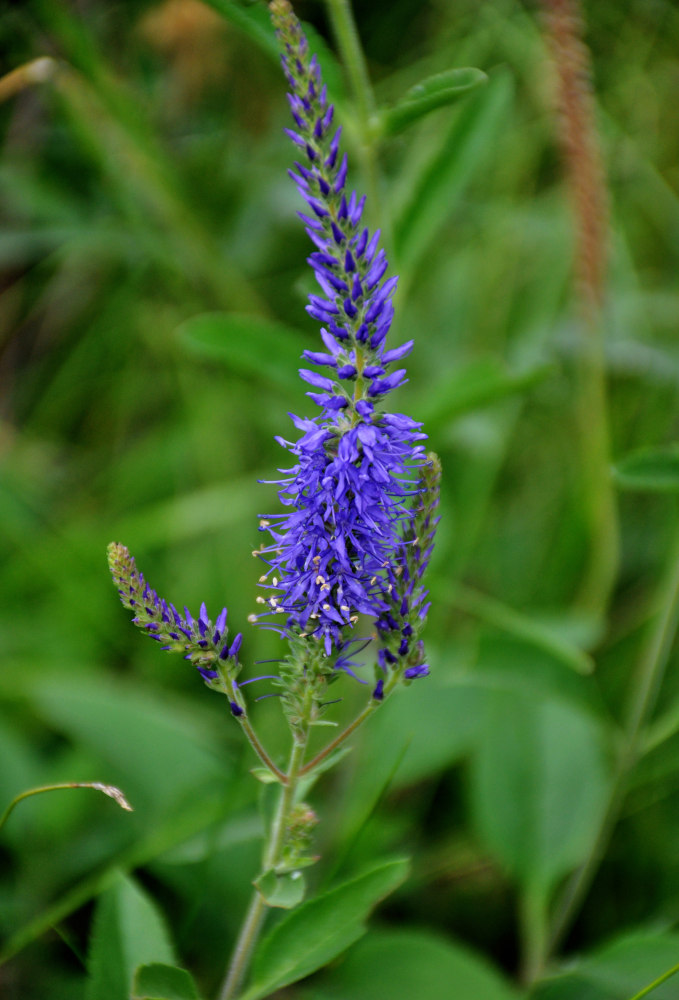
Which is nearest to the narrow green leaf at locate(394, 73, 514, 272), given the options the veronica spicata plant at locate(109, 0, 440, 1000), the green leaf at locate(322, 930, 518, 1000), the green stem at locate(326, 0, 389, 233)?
the green stem at locate(326, 0, 389, 233)

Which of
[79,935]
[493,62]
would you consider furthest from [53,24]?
[79,935]

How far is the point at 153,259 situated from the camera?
2.97 m

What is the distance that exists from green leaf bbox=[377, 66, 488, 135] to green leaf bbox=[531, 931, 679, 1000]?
5.40 feet

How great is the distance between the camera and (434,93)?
1.40 meters

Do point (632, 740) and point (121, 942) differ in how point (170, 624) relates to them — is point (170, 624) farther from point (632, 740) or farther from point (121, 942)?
point (632, 740)

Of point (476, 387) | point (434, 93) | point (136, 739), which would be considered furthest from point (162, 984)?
point (434, 93)

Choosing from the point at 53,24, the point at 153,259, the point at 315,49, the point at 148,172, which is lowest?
the point at 153,259

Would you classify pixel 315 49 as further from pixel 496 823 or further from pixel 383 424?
pixel 496 823

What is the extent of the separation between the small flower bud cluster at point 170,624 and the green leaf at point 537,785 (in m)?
1.19

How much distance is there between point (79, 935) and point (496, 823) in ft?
3.66

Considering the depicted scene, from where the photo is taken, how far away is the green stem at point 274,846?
110 cm

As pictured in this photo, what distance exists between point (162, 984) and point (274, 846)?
0.82ft

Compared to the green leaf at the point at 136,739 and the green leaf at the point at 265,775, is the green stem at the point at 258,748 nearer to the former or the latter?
the green leaf at the point at 265,775

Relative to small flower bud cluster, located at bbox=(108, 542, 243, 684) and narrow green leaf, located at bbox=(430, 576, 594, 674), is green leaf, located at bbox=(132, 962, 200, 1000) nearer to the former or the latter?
small flower bud cluster, located at bbox=(108, 542, 243, 684)
